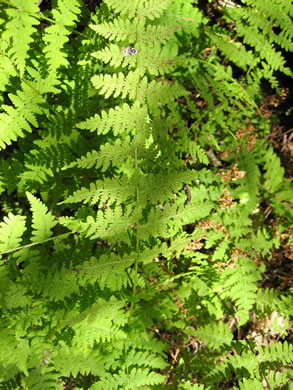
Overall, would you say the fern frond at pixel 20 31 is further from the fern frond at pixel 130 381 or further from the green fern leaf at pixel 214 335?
the green fern leaf at pixel 214 335

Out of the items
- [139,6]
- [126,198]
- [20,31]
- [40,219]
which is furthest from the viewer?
[40,219]

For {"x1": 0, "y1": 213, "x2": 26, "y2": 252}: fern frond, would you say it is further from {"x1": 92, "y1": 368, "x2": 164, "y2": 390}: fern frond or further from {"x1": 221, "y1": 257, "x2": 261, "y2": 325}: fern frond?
Result: {"x1": 221, "y1": 257, "x2": 261, "y2": 325}: fern frond

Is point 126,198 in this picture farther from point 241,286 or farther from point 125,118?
point 241,286

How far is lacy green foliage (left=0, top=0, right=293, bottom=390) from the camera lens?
2.21m

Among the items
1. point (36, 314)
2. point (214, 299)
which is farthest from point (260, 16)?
point (36, 314)

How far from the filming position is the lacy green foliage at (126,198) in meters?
2.21

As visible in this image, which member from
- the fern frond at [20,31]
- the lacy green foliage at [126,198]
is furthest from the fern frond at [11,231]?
the fern frond at [20,31]

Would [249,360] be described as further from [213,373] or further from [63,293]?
[63,293]

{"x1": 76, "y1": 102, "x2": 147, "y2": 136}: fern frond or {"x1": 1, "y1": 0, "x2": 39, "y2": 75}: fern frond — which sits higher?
{"x1": 1, "y1": 0, "x2": 39, "y2": 75}: fern frond

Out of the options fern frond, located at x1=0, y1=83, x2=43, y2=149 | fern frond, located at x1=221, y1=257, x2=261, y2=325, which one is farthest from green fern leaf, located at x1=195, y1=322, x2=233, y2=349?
fern frond, located at x1=0, y1=83, x2=43, y2=149

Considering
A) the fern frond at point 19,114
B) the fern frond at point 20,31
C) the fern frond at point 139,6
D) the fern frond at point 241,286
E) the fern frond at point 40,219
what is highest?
the fern frond at point 139,6

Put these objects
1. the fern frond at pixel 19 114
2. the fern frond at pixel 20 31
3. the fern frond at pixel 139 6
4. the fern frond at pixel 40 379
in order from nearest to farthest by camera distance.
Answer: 1. the fern frond at pixel 139 6
2. the fern frond at pixel 20 31
3. the fern frond at pixel 40 379
4. the fern frond at pixel 19 114

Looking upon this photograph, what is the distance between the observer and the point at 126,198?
229 cm

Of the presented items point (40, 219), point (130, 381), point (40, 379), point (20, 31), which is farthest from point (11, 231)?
point (130, 381)
